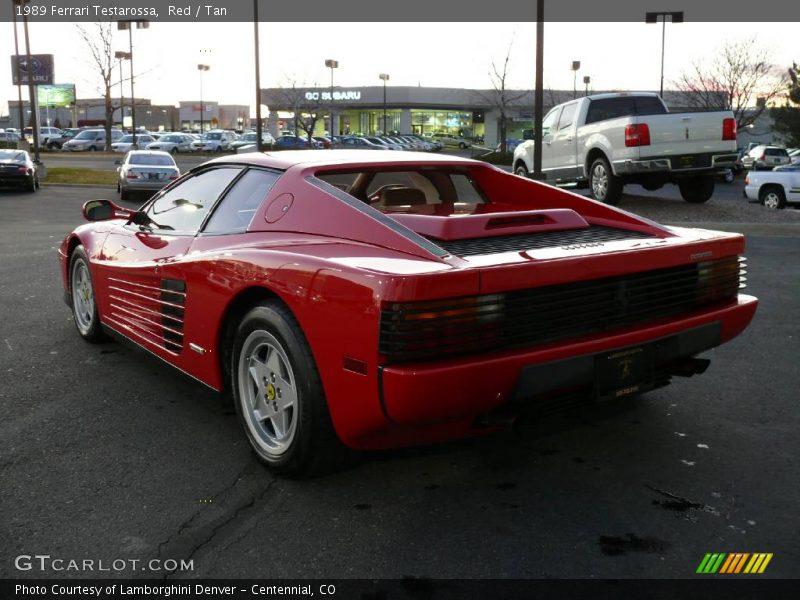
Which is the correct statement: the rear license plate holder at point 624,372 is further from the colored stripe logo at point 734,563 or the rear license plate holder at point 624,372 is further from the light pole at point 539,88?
the light pole at point 539,88

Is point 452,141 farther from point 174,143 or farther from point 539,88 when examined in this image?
point 539,88

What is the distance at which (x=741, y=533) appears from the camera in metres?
2.99

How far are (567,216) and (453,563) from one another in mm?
2000

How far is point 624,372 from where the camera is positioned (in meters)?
3.36

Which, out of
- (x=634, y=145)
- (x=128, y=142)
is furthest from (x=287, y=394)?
(x=128, y=142)

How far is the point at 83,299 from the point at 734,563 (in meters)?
4.68

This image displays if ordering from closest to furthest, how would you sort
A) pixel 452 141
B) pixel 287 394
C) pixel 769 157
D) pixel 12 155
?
pixel 287 394, pixel 12 155, pixel 769 157, pixel 452 141

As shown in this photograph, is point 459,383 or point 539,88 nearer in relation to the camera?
point 459,383

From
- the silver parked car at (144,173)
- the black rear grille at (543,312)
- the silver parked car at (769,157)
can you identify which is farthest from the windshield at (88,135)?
the black rear grille at (543,312)

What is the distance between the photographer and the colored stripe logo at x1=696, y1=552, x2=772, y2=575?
275 cm

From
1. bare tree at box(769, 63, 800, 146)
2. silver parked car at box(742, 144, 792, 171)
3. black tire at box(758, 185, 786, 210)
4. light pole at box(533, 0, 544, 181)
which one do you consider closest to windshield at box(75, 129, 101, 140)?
silver parked car at box(742, 144, 792, 171)

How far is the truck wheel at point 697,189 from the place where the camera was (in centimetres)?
1583

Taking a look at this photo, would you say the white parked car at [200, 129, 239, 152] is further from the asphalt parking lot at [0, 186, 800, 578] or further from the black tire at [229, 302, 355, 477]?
the black tire at [229, 302, 355, 477]

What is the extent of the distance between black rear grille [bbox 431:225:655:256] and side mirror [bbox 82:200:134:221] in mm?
2658
